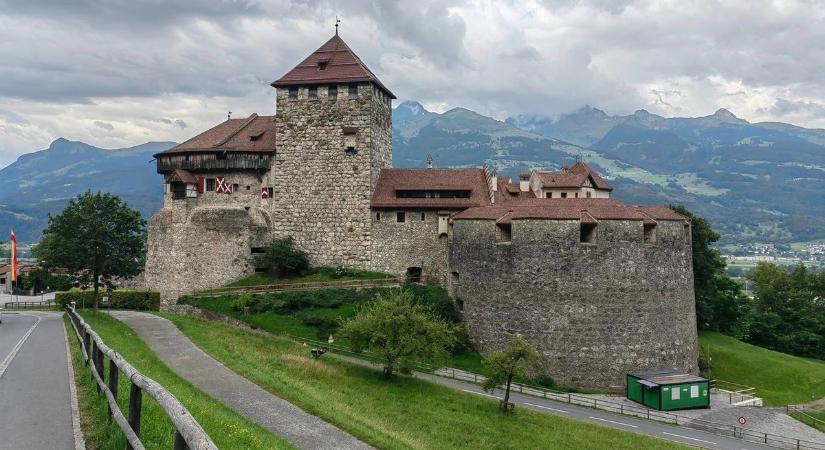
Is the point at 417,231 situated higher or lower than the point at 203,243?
higher

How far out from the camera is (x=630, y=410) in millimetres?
36844

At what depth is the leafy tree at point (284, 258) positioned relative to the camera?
47.6 meters

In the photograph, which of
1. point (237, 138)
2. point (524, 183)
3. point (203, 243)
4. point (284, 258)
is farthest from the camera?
point (524, 183)

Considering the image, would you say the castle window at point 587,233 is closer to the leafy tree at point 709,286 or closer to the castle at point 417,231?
the castle at point 417,231

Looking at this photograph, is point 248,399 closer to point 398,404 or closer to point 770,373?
point 398,404

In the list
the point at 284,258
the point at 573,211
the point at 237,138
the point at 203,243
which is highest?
the point at 237,138

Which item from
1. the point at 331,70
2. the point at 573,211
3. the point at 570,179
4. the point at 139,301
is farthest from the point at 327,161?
the point at 570,179

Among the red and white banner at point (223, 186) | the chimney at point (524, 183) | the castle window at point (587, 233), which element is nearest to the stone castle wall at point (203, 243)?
the red and white banner at point (223, 186)

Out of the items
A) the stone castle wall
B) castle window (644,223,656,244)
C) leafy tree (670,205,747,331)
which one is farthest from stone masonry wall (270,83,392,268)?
leafy tree (670,205,747,331)

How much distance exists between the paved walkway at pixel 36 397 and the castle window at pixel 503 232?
2705cm

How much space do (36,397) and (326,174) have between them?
117 feet

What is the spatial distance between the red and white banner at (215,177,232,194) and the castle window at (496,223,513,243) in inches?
896

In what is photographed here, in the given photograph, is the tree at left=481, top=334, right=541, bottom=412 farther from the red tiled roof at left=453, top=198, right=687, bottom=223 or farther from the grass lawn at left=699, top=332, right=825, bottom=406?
the grass lawn at left=699, top=332, right=825, bottom=406

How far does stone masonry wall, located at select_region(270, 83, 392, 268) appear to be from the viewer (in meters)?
48.8
